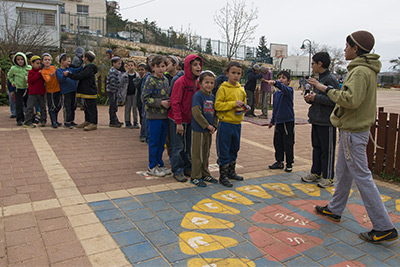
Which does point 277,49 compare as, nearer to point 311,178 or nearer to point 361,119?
point 311,178

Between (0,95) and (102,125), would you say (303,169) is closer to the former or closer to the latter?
(102,125)

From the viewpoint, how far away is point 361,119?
11.4 feet

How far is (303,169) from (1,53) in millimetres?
16352

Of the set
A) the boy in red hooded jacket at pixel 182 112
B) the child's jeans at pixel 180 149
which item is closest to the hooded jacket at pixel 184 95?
the boy in red hooded jacket at pixel 182 112

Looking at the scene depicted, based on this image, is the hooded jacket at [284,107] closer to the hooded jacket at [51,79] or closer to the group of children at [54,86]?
the group of children at [54,86]

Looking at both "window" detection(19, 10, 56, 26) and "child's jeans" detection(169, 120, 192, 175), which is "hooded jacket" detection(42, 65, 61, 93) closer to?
"child's jeans" detection(169, 120, 192, 175)

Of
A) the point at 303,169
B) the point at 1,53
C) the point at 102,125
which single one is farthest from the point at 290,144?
the point at 1,53

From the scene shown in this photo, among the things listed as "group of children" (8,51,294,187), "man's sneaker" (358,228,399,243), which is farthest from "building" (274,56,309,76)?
"man's sneaker" (358,228,399,243)

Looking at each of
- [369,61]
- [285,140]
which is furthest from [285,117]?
[369,61]

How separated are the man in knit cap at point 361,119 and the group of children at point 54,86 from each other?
6.51 meters

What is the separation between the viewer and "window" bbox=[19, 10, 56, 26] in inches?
1084

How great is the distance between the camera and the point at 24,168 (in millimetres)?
5344

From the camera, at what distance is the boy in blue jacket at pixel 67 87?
8.38 meters

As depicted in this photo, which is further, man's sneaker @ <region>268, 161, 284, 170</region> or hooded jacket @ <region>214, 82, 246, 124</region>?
man's sneaker @ <region>268, 161, 284, 170</region>
